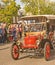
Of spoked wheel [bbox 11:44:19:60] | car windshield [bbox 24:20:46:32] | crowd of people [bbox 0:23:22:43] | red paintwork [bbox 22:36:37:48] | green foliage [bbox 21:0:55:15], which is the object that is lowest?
green foliage [bbox 21:0:55:15]

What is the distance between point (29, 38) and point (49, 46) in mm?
973

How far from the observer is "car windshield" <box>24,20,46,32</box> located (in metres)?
13.6

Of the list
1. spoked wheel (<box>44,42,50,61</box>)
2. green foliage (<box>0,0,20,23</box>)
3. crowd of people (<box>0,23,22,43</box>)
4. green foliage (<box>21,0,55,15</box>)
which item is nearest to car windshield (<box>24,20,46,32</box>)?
spoked wheel (<box>44,42,50,61</box>)

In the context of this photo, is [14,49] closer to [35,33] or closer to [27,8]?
[35,33]

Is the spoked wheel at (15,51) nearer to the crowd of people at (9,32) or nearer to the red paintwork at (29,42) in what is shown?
the red paintwork at (29,42)

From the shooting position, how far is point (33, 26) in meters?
13.9

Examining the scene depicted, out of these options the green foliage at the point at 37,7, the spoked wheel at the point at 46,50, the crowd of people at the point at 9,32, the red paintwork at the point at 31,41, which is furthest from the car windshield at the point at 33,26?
the green foliage at the point at 37,7

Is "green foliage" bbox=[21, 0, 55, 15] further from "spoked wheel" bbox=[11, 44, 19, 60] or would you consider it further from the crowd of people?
"spoked wheel" bbox=[11, 44, 19, 60]

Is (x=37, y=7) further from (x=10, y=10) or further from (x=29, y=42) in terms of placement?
(x=29, y=42)

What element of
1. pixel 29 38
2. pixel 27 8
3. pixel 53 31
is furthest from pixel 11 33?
pixel 27 8

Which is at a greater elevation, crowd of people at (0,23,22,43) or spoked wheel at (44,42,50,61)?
spoked wheel at (44,42,50,61)

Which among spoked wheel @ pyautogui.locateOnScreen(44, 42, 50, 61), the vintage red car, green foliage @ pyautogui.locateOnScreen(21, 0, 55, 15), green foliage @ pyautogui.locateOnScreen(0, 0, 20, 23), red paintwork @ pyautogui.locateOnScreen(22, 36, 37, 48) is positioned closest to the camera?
spoked wheel @ pyautogui.locateOnScreen(44, 42, 50, 61)

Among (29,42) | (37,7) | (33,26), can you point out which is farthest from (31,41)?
(37,7)

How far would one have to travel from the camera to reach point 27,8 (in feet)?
144
